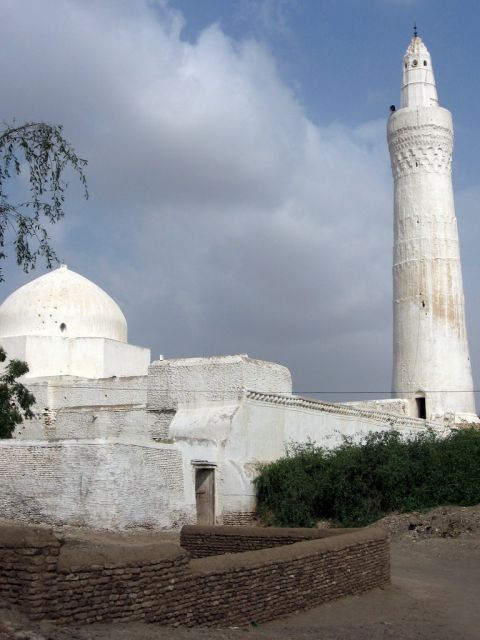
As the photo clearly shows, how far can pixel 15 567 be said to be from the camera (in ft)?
20.4

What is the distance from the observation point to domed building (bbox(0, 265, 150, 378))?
86.7ft

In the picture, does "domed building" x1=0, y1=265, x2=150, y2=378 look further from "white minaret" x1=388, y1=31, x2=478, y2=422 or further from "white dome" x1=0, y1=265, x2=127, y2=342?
"white minaret" x1=388, y1=31, x2=478, y2=422

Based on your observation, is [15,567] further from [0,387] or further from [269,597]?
[0,387]

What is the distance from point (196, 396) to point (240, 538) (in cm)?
899

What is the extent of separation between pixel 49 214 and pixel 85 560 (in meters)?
5.19

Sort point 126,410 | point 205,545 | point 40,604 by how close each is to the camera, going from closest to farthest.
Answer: point 40,604, point 205,545, point 126,410

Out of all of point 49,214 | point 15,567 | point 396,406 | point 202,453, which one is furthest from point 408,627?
point 396,406

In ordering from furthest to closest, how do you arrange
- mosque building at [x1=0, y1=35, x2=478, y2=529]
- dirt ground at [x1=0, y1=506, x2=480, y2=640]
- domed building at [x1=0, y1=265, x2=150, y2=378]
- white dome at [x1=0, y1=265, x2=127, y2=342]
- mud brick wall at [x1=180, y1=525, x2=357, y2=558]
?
1. white dome at [x1=0, y1=265, x2=127, y2=342]
2. domed building at [x1=0, y1=265, x2=150, y2=378]
3. mosque building at [x1=0, y1=35, x2=478, y2=529]
4. mud brick wall at [x1=180, y1=525, x2=357, y2=558]
5. dirt ground at [x1=0, y1=506, x2=480, y2=640]

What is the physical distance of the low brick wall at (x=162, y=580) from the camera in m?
6.20

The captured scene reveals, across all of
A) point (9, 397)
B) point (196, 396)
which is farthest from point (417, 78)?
point (9, 397)

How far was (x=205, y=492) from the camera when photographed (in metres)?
18.9

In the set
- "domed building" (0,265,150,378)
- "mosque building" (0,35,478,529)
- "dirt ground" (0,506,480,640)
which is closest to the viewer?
"dirt ground" (0,506,480,640)

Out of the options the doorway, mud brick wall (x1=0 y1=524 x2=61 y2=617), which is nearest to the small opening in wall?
the doorway

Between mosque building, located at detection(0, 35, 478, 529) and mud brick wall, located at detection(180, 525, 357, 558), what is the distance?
4.81 metres
